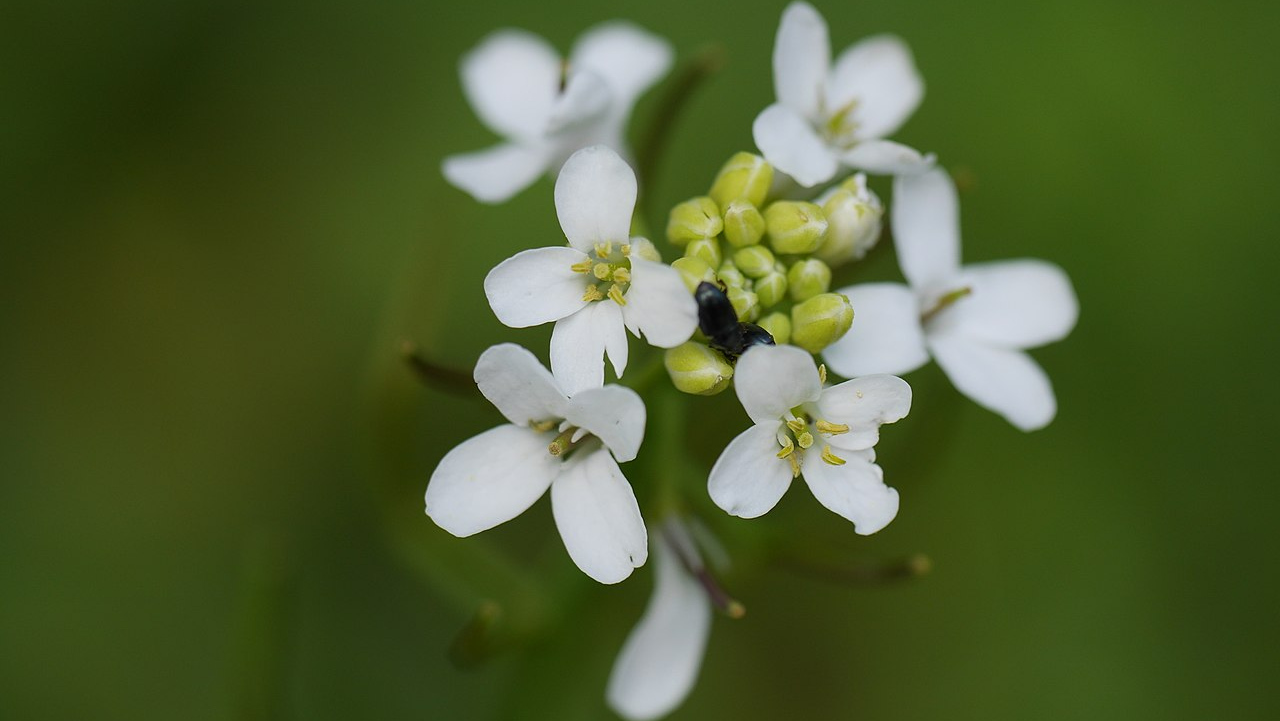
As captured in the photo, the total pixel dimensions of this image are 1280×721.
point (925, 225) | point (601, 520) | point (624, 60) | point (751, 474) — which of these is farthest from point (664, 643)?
point (624, 60)

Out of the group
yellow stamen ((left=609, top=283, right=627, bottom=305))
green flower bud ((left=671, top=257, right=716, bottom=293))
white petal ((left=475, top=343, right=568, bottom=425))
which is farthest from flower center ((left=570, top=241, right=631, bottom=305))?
white petal ((left=475, top=343, right=568, bottom=425))

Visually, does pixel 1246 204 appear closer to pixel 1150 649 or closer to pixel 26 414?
pixel 1150 649

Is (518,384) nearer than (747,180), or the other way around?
(518,384)

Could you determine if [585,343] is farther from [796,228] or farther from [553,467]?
[796,228]

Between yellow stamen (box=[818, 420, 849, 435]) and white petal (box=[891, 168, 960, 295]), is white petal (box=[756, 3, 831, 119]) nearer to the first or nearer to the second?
white petal (box=[891, 168, 960, 295])

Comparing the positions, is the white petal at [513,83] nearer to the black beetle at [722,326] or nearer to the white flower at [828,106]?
the white flower at [828,106]
